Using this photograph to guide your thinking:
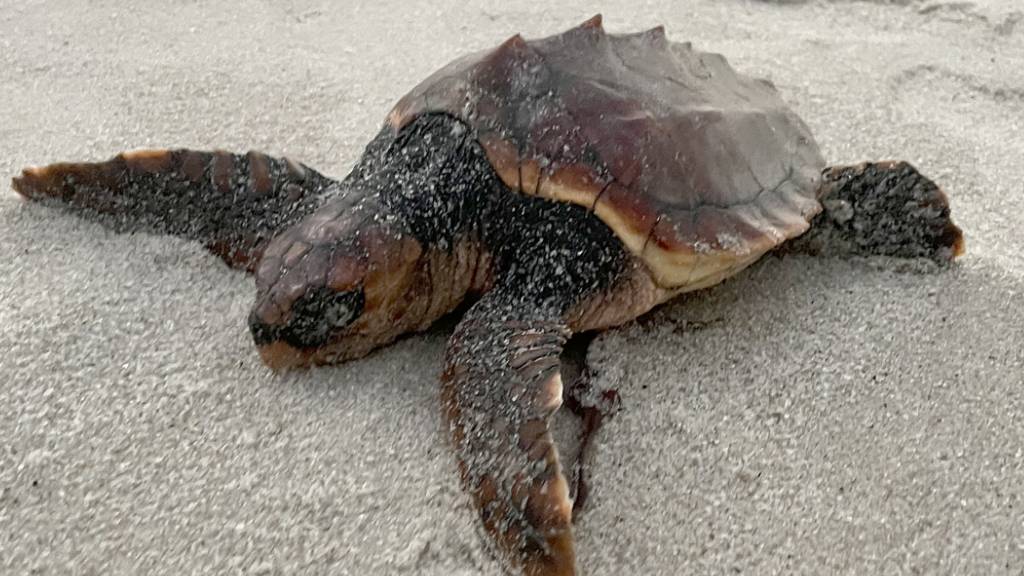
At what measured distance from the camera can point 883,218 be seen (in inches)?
63.2

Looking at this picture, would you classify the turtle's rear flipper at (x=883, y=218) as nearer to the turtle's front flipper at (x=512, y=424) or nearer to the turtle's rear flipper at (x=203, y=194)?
the turtle's front flipper at (x=512, y=424)

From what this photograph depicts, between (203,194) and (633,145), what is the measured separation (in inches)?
32.3

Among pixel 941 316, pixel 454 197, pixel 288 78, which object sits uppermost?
pixel 454 197

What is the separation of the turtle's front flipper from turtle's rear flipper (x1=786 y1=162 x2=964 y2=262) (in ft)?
2.25

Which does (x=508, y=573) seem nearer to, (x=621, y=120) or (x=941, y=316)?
(x=621, y=120)

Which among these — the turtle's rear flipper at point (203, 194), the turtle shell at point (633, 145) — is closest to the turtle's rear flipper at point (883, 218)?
the turtle shell at point (633, 145)

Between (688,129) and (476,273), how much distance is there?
18.0 inches

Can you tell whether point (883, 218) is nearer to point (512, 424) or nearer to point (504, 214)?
point (504, 214)

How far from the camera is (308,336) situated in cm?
124

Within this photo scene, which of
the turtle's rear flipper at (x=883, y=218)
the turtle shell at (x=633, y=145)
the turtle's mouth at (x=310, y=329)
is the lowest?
the turtle's rear flipper at (x=883, y=218)

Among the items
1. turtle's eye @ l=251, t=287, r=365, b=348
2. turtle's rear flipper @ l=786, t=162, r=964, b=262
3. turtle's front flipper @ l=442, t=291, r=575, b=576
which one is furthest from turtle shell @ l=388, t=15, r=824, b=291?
turtle's eye @ l=251, t=287, r=365, b=348

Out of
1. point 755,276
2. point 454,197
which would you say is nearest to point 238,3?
point 454,197

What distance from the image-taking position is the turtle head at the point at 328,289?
1.21 m

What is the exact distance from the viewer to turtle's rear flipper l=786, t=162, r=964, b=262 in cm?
158
